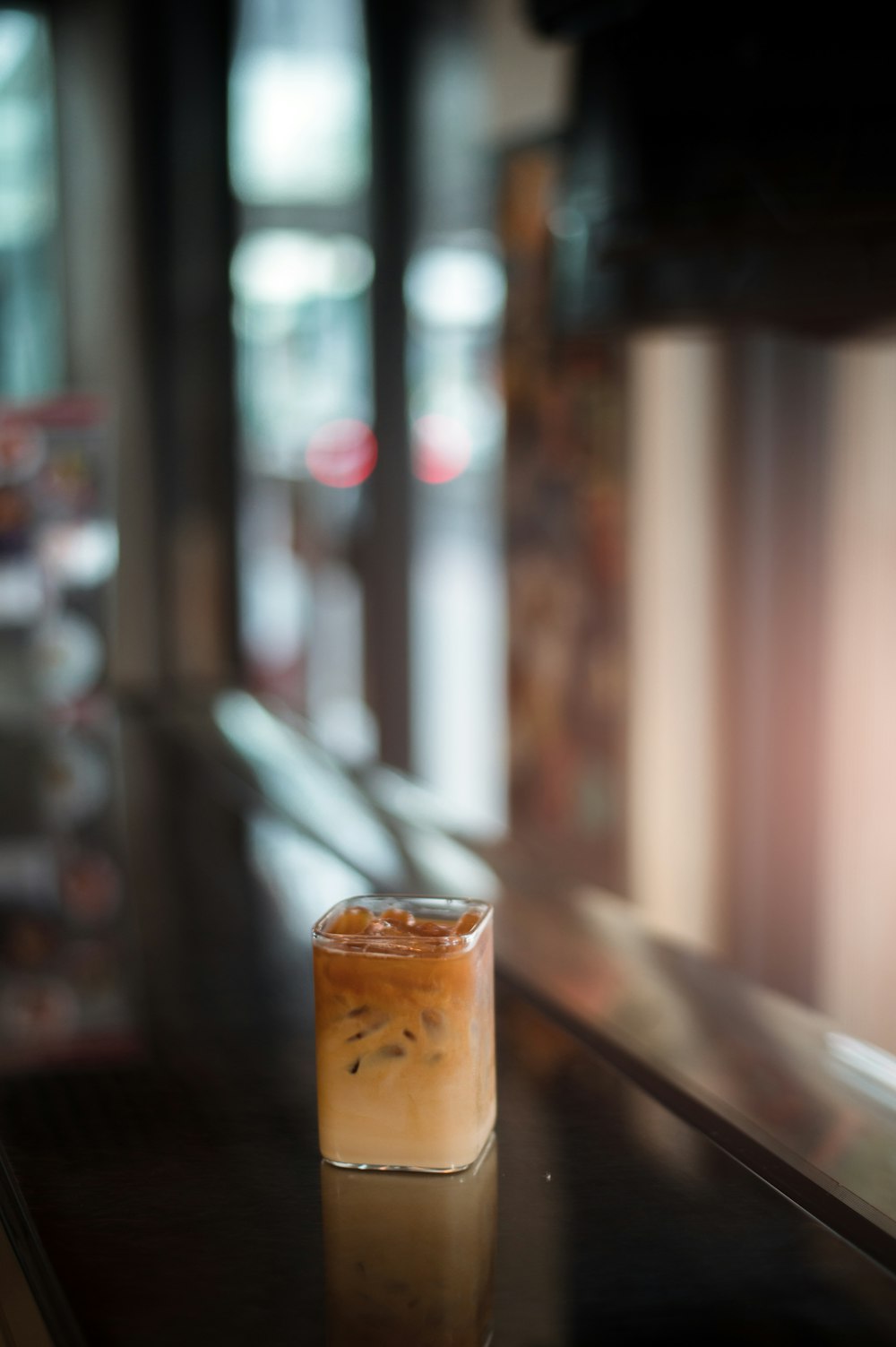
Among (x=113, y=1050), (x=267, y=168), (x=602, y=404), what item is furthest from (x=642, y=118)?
(x=267, y=168)

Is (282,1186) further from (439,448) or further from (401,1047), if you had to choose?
(439,448)

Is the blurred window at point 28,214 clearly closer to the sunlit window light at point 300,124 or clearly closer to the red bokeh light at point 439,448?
the sunlit window light at point 300,124

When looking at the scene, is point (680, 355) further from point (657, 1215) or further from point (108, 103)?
point (657, 1215)

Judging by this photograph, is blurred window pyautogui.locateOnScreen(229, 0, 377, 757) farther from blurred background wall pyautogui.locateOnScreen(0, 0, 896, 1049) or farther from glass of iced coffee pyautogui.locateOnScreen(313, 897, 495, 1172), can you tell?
glass of iced coffee pyautogui.locateOnScreen(313, 897, 495, 1172)

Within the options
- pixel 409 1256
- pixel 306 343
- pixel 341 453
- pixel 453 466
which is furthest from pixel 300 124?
pixel 409 1256

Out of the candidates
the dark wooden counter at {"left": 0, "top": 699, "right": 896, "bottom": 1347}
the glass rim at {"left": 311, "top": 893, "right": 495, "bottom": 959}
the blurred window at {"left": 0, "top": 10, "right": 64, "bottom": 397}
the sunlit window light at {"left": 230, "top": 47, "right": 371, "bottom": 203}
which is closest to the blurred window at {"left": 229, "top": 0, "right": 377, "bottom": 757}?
the sunlit window light at {"left": 230, "top": 47, "right": 371, "bottom": 203}
